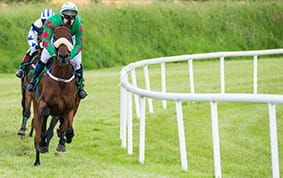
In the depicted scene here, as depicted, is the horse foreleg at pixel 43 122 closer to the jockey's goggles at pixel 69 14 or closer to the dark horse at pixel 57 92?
the dark horse at pixel 57 92

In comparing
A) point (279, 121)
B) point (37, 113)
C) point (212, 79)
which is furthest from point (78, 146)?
point (212, 79)

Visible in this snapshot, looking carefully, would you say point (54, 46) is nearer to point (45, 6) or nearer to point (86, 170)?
point (86, 170)

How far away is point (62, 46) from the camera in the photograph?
7188 millimetres

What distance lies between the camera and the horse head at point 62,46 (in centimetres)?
717

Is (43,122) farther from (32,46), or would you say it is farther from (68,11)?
(32,46)

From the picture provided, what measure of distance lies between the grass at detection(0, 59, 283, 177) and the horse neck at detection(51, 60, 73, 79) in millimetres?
1084

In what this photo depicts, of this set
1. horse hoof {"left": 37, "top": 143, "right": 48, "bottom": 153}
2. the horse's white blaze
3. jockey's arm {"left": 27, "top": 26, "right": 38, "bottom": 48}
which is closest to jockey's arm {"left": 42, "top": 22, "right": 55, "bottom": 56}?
the horse's white blaze

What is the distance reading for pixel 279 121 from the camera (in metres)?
10.1

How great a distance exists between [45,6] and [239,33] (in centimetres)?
942

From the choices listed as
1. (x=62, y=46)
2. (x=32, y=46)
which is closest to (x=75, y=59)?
(x=62, y=46)

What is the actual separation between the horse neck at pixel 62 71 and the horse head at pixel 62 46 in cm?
19

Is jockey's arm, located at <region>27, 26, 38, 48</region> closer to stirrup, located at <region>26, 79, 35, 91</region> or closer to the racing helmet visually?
stirrup, located at <region>26, 79, 35, 91</region>

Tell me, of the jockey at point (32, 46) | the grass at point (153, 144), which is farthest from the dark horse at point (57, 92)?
the jockey at point (32, 46)

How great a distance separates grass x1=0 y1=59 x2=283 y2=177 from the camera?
7.05m
